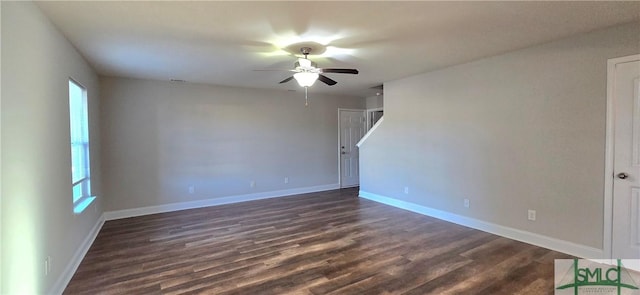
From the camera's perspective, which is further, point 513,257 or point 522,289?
point 513,257

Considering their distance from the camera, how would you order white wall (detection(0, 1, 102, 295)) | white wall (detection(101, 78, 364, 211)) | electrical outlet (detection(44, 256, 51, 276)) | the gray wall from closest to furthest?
white wall (detection(0, 1, 102, 295)), electrical outlet (detection(44, 256, 51, 276)), white wall (detection(101, 78, 364, 211)), the gray wall

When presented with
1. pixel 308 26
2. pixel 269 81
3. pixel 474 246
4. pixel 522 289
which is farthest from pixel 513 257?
pixel 269 81

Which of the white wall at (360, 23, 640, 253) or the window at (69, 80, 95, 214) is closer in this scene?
the white wall at (360, 23, 640, 253)

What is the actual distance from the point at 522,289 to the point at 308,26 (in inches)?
114

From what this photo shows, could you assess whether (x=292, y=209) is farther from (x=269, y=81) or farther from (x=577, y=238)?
(x=577, y=238)

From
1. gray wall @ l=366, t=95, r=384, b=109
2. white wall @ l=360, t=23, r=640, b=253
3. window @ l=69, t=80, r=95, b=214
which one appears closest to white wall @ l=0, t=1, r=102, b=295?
window @ l=69, t=80, r=95, b=214

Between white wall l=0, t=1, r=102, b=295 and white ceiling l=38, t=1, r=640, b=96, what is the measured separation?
298 mm

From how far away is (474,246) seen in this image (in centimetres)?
348

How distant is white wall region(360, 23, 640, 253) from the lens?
10.0 feet

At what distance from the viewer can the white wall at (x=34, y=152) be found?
178 centimetres

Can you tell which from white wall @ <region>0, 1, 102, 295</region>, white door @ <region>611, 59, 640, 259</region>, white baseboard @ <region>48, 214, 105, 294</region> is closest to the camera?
white wall @ <region>0, 1, 102, 295</region>

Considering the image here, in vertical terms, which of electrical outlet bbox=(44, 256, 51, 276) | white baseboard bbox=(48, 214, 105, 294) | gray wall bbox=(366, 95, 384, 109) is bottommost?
white baseboard bbox=(48, 214, 105, 294)

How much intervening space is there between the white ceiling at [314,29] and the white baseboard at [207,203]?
7.59 feet

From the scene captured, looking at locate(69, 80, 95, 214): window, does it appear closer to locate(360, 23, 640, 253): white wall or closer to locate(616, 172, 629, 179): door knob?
locate(360, 23, 640, 253): white wall
